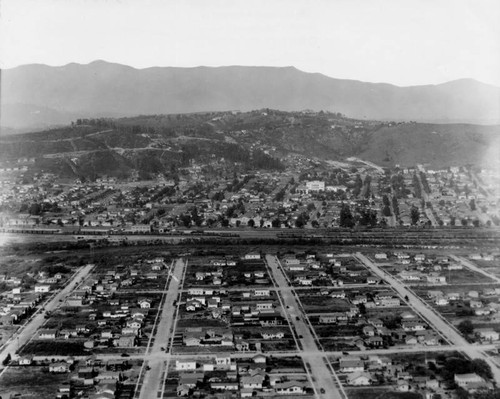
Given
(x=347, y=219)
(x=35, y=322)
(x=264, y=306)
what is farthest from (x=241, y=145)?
(x=35, y=322)

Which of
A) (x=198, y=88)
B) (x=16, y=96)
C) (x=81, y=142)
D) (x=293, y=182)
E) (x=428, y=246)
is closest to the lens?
(x=428, y=246)

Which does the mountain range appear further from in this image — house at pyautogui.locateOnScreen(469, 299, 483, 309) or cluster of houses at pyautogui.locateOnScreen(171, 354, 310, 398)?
cluster of houses at pyautogui.locateOnScreen(171, 354, 310, 398)

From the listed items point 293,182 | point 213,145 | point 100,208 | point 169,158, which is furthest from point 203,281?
point 213,145

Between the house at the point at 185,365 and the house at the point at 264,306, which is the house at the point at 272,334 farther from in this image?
the house at the point at 185,365

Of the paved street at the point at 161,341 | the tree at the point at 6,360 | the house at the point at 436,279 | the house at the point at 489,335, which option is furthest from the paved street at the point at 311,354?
the tree at the point at 6,360

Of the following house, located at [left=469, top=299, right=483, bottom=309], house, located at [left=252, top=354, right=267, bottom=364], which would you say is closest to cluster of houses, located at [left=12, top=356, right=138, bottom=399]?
house, located at [left=252, top=354, right=267, bottom=364]

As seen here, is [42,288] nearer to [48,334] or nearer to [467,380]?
[48,334]

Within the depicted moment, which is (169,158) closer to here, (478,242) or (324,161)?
(324,161)
